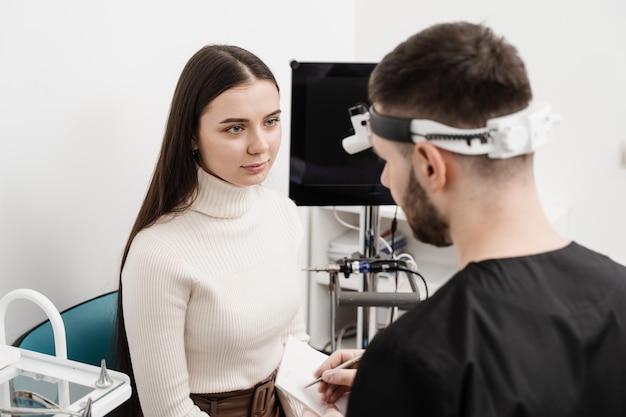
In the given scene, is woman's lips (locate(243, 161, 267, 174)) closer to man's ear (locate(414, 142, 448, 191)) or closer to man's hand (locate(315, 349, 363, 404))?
man's hand (locate(315, 349, 363, 404))

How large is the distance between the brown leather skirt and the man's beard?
29.5 inches

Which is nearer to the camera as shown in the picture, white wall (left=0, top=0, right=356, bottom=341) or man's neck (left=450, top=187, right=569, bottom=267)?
man's neck (left=450, top=187, right=569, bottom=267)

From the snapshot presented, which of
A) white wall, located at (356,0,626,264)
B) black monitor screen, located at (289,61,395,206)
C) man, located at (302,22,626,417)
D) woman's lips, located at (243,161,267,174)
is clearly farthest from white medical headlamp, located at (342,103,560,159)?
white wall, located at (356,0,626,264)

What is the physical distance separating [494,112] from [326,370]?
674 millimetres

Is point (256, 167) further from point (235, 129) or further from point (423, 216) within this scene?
point (423, 216)

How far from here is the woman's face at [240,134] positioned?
4.88ft

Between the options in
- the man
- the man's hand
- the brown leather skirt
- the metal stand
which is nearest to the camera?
the man

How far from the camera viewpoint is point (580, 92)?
2.65 meters

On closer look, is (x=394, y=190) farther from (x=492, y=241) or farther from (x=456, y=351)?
(x=456, y=351)

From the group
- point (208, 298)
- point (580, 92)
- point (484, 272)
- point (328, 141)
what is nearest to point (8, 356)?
point (208, 298)

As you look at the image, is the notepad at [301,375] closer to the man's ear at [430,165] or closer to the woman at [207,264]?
the woman at [207,264]

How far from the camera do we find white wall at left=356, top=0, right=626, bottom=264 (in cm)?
258

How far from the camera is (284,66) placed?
2414 millimetres

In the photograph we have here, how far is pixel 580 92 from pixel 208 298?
6.01ft
